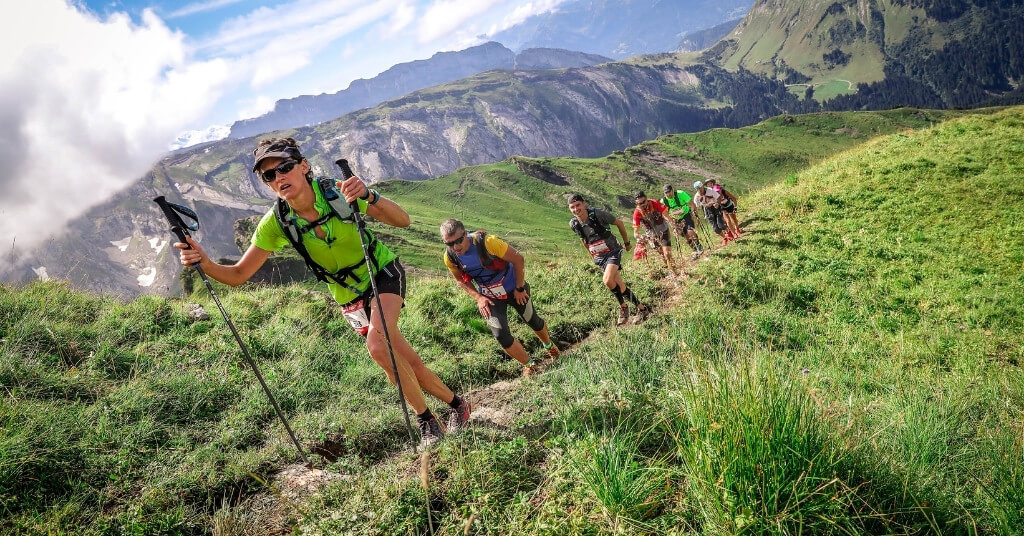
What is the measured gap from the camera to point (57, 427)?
466cm

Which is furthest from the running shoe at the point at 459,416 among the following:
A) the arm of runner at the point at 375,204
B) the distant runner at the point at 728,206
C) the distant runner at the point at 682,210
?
the distant runner at the point at 728,206

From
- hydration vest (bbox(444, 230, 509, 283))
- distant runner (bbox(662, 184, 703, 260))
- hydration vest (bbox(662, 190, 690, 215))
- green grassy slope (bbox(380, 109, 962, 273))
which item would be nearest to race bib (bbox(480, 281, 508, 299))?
hydration vest (bbox(444, 230, 509, 283))

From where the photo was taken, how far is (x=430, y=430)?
511 cm

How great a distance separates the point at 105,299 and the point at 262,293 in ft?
8.89

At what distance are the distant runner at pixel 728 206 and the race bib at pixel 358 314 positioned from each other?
581 inches

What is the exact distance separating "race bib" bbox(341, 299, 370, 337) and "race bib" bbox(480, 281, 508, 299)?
102 inches

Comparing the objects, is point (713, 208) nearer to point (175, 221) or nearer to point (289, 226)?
point (289, 226)

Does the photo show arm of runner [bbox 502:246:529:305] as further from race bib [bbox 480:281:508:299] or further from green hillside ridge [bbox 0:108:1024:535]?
green hillside ridge [bbox 0:108:1024:535]

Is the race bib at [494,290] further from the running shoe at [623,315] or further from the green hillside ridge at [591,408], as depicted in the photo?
the running shoe at [623,315]

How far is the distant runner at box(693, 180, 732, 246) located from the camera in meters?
16.7

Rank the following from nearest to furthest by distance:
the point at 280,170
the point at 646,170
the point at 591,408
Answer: the point at 591,408 < the point at 280,170 < the point at 646,170

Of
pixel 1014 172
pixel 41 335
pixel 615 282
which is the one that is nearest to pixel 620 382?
pixel 615 282

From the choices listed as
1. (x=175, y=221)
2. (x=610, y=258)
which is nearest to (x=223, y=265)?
(x=175, y=221)

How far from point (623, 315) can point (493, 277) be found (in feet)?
11.4
